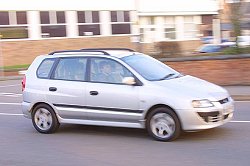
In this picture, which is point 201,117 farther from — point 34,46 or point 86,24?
point 86,24

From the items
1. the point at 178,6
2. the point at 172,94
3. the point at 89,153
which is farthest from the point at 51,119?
the point at 178,6

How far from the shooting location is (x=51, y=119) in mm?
9594

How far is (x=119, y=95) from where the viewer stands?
8.73m

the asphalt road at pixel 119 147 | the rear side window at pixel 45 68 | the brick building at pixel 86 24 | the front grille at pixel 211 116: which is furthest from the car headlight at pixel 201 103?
the brick building at pixel 86 24

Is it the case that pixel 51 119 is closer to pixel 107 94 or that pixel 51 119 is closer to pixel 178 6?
pixel 107 94

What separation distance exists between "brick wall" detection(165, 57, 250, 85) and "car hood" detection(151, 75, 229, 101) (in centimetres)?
748

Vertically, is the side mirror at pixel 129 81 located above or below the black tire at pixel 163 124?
above

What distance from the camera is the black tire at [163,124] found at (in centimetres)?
835

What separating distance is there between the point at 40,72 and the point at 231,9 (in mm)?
10539

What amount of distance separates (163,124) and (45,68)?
9.14 feet

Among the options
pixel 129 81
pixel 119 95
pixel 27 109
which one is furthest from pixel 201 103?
pixel 27 109

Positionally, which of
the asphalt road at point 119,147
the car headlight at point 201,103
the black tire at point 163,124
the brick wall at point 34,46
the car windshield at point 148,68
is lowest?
the asphalt road at point 119,147

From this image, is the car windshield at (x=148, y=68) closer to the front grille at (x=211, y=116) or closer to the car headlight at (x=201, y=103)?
the car headlight at (x=201, y=103)

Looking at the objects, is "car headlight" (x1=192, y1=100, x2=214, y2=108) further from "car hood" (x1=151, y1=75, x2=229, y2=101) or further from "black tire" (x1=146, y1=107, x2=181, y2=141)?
"black tire" (x1=146, y1=107, x2=181, y2=141)
